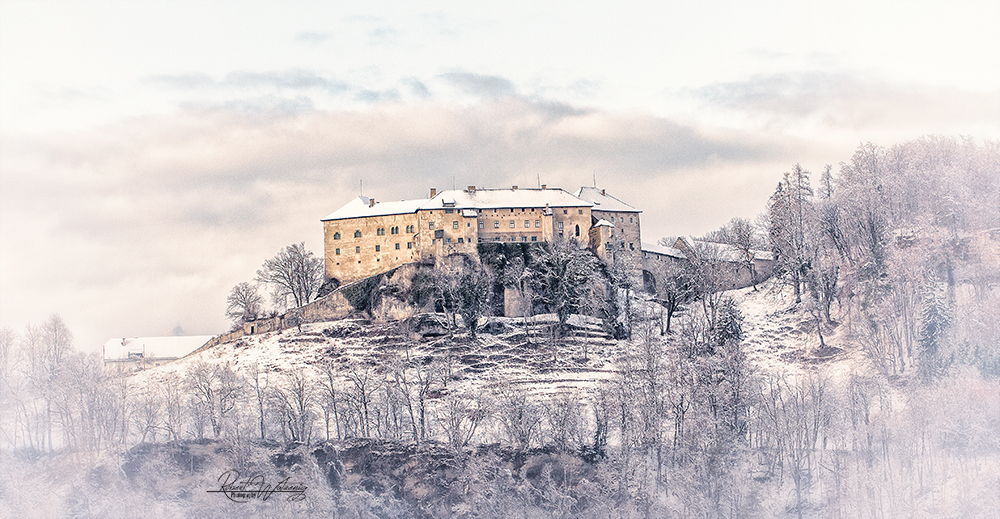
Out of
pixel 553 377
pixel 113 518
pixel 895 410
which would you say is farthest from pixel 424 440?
pixel 895 410

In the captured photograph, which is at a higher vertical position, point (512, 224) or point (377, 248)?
point (512, 224)

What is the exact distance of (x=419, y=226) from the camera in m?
85.2

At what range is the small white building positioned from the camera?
97838mm

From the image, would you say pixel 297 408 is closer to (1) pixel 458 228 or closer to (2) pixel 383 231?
(2) pixel 383 231

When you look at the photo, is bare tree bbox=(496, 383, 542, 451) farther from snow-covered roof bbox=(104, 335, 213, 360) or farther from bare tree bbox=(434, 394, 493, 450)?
snow-covered roof bbox=(104, 335, 213, 360)

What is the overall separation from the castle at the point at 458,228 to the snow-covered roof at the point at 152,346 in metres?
21.1

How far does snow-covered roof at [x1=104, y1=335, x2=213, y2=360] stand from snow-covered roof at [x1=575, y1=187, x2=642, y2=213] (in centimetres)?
3705

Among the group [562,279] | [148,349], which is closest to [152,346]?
[148,349]

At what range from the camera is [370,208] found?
292 feet

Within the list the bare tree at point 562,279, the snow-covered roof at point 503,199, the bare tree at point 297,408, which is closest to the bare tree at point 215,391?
the bare tree at point 297,408

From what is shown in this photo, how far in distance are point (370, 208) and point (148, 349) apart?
27318 millimetres

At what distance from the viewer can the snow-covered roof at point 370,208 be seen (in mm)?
87125

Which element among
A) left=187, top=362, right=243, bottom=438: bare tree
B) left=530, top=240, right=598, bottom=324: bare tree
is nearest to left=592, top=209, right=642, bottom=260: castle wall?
left=530, top=240, right=598, bottom=324: bare tree

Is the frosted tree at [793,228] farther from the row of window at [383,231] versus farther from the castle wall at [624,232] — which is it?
the row of window at [383,231]
